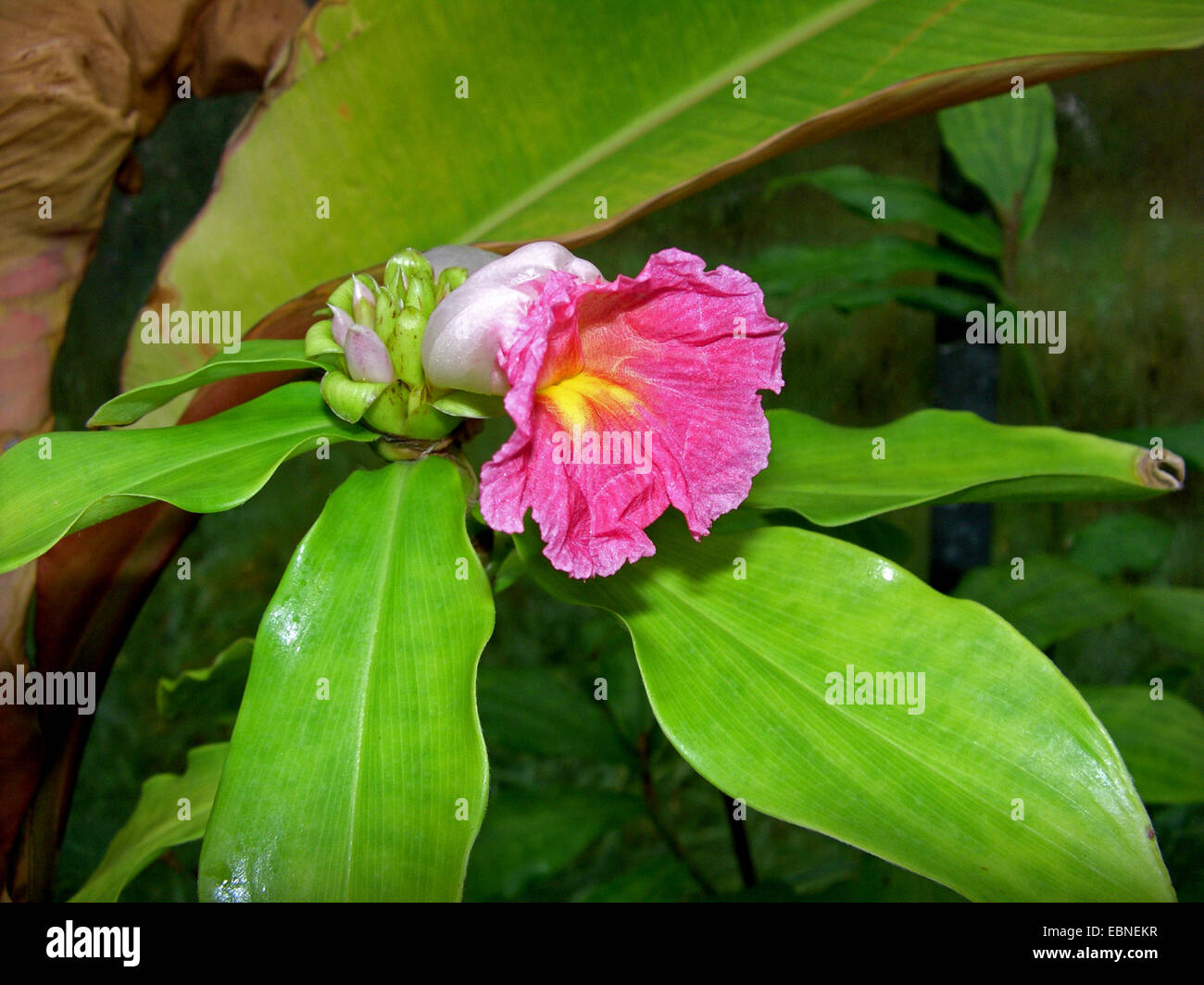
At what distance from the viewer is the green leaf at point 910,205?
1203 millimetres

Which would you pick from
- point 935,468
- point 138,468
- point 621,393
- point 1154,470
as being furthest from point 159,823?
point 1154,470

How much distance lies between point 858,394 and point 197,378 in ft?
4.87

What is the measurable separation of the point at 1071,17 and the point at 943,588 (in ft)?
2.70

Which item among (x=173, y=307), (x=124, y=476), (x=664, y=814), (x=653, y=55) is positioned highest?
(x=653, y=55)

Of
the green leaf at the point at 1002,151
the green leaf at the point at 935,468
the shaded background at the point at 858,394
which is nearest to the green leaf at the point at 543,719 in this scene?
the shaded background at the point at 858,394

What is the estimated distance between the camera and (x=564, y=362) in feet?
1.74

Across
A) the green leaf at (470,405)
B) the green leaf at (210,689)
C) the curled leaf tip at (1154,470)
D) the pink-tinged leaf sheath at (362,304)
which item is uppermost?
the pink-tinged leaf sheath at (362,304)

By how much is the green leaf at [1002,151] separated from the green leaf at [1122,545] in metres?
0.45

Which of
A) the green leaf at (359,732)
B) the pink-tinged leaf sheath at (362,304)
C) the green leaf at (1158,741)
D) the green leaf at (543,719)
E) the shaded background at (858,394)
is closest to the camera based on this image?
the green leaf at (359,732)

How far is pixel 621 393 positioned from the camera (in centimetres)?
54

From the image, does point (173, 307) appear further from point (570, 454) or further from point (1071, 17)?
point (1071, 17)

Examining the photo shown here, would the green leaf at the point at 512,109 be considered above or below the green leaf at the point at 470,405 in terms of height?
above

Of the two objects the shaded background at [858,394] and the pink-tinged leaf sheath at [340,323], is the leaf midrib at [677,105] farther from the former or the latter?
the shaded background at [858,394]
